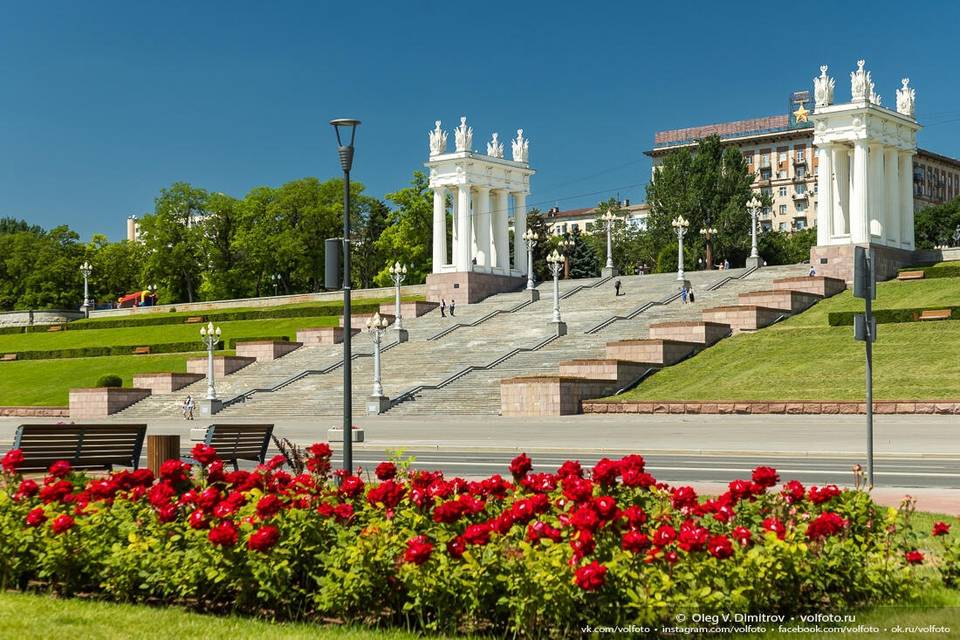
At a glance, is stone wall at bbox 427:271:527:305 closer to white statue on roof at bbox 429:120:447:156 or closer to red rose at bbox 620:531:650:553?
white statue on roof at bbox 429:120:447:156

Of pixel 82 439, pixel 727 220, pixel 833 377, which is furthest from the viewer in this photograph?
pixel 727 220

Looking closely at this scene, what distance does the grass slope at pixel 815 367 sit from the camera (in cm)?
4152

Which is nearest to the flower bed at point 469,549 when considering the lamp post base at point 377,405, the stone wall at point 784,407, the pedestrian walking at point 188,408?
the stone wall at point 784,407

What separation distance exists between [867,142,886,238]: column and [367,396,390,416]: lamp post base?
32554mm

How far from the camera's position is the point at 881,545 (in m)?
8.95

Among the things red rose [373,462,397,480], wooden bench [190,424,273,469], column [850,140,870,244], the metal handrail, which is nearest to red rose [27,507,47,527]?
red rose [373,462,397,480]

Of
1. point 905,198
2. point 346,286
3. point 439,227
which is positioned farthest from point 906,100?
point 346,286

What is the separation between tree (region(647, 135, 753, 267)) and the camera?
10806 centimetres

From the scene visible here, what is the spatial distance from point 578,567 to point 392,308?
215ft

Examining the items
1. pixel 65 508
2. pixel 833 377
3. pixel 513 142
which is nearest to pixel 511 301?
pixel 513 142

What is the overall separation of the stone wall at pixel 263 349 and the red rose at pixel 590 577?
5806 cm

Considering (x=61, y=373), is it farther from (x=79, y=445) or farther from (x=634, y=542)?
(x=634, y=542)

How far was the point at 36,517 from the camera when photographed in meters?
10.0

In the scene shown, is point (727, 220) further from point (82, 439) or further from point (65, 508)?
point (65, 508)
